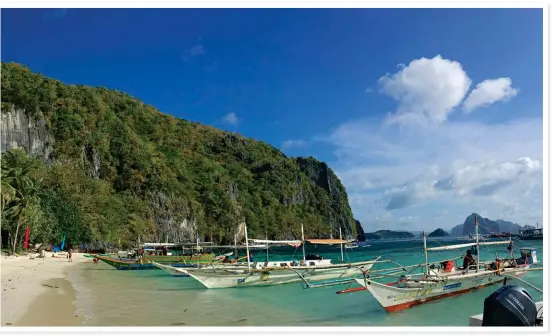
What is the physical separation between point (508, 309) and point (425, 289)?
7.02 metres

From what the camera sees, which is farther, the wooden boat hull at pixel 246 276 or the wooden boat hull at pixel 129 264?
the wooden boat hull at pixel 129 264

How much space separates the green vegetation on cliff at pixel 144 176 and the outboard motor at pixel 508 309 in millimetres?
27262

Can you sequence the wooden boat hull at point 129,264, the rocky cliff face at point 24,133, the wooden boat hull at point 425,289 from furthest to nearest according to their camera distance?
the rocky cliff face at point 24,133 → the wooden boat hull at point 129,264 → the wooden boat hull at point 425,289

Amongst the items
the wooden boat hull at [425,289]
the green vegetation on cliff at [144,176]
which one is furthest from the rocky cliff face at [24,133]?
the wooden boat hull at [425,289]

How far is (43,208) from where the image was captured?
38.4m

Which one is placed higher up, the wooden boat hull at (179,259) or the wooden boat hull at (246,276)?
the wooden boat hull at (246,276)

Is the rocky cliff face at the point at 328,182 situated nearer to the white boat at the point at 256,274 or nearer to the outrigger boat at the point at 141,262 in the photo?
the outrigger boat at the point at 141,262

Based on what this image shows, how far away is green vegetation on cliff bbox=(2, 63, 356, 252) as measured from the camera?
44250mm

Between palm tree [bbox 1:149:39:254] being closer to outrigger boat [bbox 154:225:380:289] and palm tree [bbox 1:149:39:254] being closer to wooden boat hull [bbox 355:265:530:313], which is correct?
outrigger boat [bbox 154:225:380:289]

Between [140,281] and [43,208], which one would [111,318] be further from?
[43,208]

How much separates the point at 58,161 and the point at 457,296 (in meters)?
45.9

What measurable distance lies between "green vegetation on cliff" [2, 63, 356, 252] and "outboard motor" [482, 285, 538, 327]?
27.3 meters

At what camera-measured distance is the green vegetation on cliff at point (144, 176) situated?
145ft

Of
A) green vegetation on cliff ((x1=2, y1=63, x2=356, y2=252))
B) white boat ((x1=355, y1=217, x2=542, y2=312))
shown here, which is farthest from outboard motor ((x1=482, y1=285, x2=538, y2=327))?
green vegetation on cliff ((x1=2, y1=63, x2=356, y2=252))
